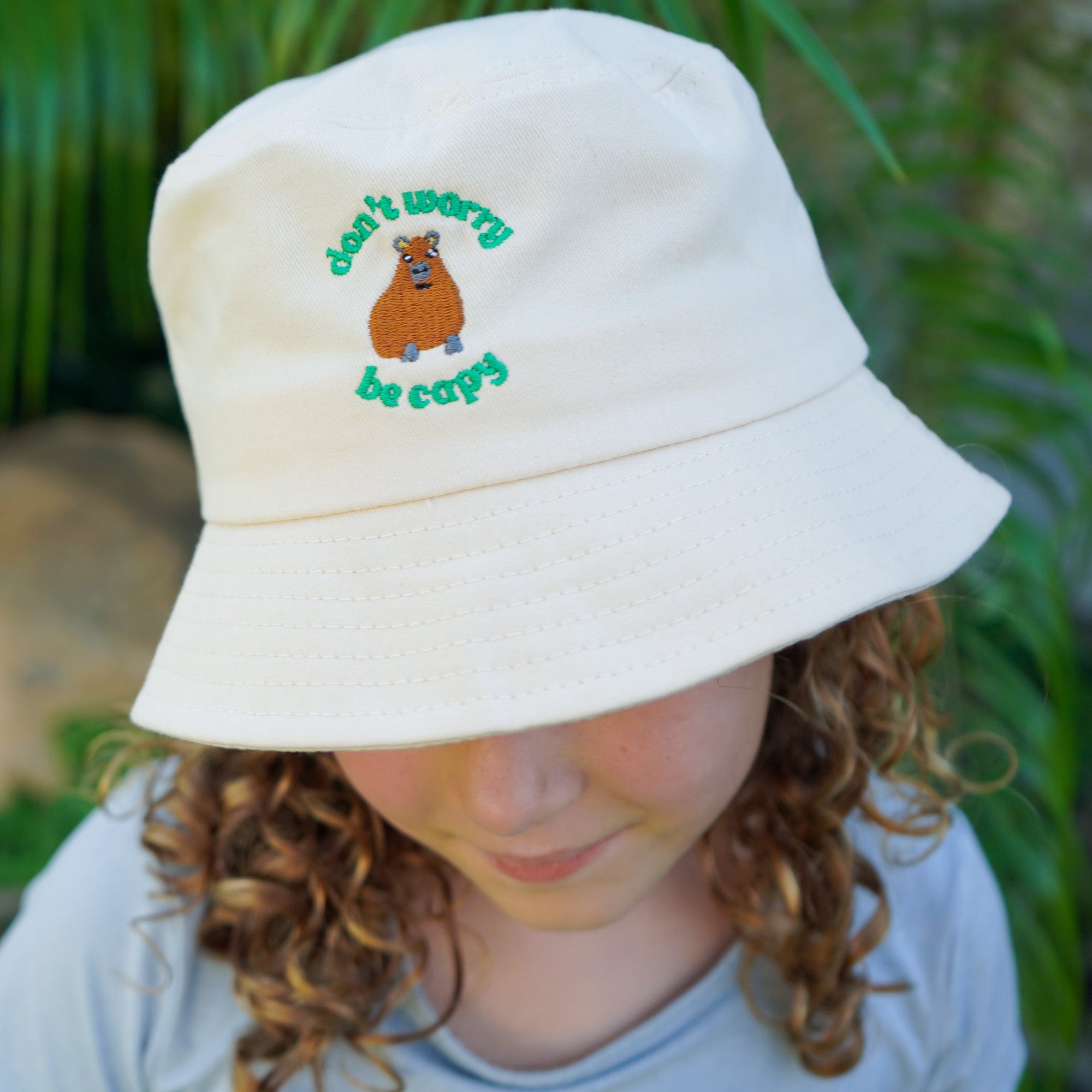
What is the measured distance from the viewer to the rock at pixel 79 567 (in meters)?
2.29

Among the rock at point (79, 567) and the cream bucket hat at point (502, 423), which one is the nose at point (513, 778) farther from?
the rock at point (79, 567)

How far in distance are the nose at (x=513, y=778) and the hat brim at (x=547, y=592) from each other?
0.09 metres

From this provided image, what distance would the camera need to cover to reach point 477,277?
667 mm

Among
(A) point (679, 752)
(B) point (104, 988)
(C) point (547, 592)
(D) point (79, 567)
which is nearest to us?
(C) point (547, 592)

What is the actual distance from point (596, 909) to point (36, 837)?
1.62 meters

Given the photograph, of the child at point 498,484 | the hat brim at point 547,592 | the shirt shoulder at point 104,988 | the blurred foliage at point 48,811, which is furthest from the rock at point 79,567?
the hat brim at point 547,592

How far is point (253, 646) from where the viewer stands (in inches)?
27.7

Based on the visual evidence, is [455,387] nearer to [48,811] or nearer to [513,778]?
[513,778]

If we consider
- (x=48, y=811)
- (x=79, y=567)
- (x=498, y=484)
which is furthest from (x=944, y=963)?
(x=79, y=567)

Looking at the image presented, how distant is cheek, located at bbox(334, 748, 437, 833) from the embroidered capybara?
27 cm

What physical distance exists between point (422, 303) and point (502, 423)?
0.09 m

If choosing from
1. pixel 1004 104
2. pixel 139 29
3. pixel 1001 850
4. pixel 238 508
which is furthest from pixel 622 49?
pixel 1004 104

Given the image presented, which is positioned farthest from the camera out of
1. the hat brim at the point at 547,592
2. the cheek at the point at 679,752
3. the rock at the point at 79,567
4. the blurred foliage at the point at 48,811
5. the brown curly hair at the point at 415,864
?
the rock at the point at 79,567

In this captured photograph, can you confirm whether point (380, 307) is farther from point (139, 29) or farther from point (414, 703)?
point (139, 29)
